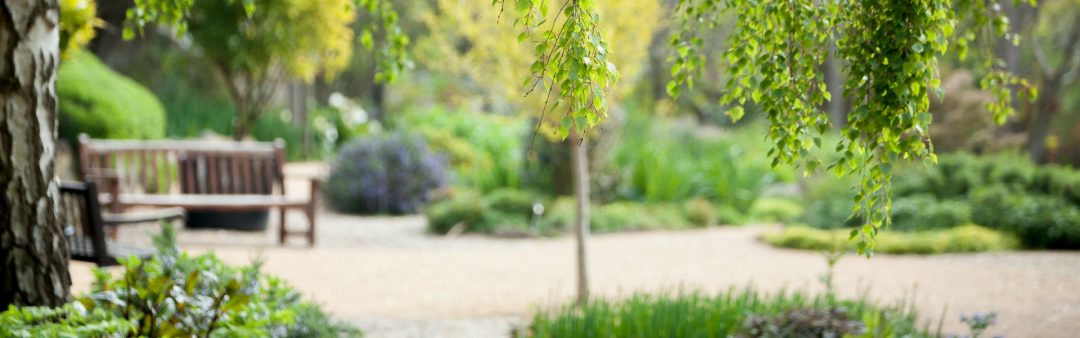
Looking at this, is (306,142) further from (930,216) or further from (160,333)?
(160,333)

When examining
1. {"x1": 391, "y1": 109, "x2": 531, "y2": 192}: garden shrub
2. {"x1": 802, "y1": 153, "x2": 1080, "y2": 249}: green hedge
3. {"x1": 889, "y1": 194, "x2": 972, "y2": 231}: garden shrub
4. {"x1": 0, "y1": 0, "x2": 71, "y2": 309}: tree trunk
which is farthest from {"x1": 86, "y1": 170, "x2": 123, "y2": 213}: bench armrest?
{"x1": 889, "y1": 194, "x2": 972, "y2": 231}: garden shrub

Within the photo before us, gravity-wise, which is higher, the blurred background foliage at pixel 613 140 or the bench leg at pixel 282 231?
the blurred background foliage at pixel 613 140

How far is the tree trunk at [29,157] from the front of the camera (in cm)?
330

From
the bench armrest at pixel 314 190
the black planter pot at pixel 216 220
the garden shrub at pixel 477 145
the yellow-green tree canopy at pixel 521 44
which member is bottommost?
the black planter pot at pixel 216 220

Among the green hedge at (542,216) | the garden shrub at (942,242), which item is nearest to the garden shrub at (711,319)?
the garden shrub at (942,242)

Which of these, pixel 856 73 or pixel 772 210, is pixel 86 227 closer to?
pixel 856 73

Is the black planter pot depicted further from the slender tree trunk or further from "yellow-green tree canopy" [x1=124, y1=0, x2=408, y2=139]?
the slender tree trunk

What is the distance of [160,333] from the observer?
10.2ft

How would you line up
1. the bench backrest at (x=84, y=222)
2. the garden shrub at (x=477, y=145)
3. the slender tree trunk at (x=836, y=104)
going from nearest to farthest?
the bench backrest at (x=84, y=222) < the garden shrub at (x=477, y=145) < the slender tree trunk at (x=836, y=104)

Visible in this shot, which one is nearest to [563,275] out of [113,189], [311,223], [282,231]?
[311,223]

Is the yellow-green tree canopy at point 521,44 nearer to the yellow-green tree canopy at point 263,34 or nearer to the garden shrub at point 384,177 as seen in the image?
the garden shrub at point 384,177

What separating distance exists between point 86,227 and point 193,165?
402 cm

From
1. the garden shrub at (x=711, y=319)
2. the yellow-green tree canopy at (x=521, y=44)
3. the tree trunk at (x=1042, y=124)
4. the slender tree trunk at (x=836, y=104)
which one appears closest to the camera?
the garden shrub at (x=711, y=319)

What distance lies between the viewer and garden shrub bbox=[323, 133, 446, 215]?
11.9 m
